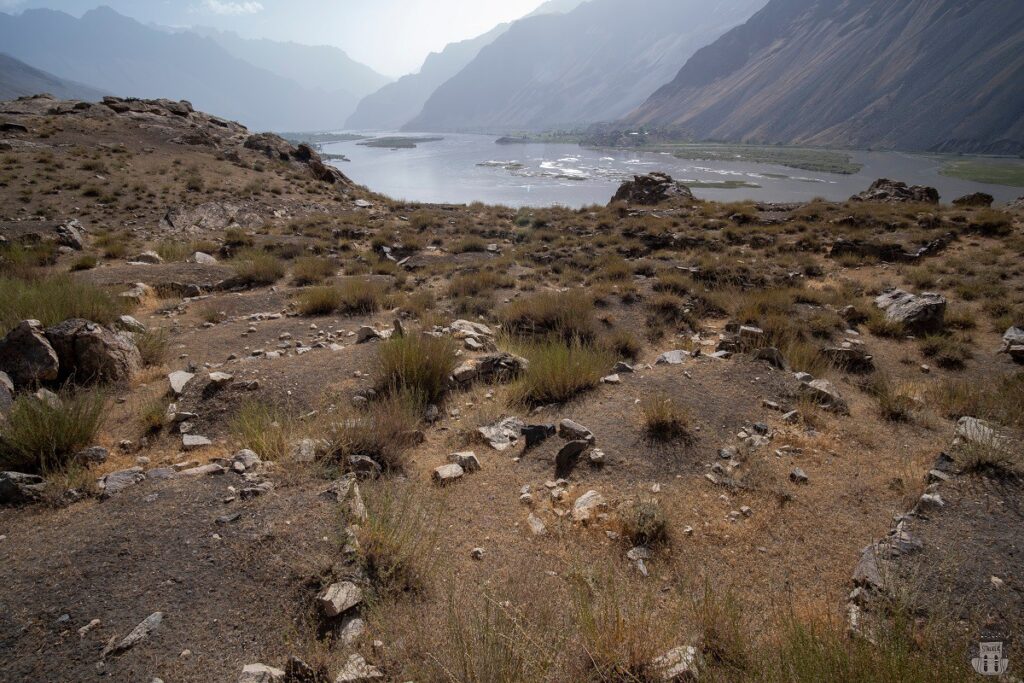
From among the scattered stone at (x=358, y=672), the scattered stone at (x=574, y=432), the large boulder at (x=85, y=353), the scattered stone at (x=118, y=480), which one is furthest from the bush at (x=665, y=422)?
the large boulder at (x=85, y=353)

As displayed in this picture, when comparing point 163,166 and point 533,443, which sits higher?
point 163,166

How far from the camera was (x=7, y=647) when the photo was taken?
220cm

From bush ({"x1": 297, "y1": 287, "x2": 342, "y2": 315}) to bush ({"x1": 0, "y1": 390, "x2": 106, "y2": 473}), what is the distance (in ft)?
15.2

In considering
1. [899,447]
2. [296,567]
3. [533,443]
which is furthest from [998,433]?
[296,567]

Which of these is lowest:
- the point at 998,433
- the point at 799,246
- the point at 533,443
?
the point at 533,443

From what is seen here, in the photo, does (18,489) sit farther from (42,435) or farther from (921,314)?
(921,314)

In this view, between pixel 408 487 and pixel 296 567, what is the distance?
117cm

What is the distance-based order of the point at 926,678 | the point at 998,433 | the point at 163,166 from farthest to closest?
the point at 163,166 → the point at 998,433 → the point at 926,678

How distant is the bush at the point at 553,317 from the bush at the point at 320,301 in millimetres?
3121

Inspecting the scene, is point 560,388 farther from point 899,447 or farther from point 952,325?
point 952,325

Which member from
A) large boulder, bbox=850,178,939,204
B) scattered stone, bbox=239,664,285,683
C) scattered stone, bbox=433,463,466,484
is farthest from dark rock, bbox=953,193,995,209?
scattered stone, bbox=239,664,285,683

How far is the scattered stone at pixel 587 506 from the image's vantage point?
11.7 ft

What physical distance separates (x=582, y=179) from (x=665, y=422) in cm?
6008

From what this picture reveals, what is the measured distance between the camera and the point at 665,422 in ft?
15.2
